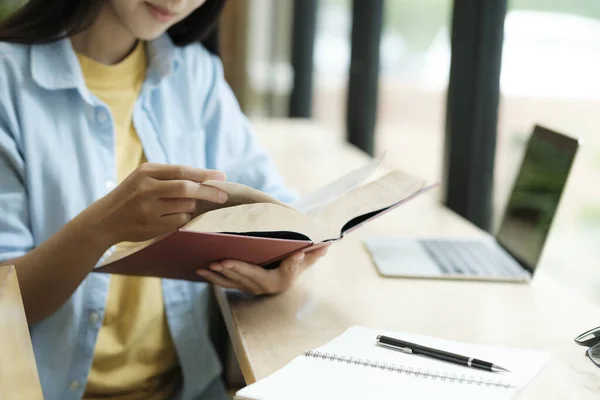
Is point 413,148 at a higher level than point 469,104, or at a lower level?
lower

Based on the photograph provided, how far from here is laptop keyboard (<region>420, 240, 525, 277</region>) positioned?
1228mm

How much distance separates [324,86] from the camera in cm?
339

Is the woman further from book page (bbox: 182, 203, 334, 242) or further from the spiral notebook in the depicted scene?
the spiral notebook

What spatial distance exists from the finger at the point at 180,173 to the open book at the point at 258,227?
0.01m

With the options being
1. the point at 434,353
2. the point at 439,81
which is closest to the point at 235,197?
the point at 434,353

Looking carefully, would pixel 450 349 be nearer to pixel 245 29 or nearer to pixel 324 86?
pixel 324 86

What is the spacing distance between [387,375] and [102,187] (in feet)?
1.84

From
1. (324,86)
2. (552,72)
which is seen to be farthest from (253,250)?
(324,86)

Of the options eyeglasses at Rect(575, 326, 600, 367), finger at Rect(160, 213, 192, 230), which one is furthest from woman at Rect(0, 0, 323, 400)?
eyeglasses at Rect(575, 326, 600, 367)

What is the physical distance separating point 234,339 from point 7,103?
47 cm

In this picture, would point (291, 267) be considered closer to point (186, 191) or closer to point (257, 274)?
point (257, 274)

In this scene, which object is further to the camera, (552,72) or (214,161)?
(552,72)

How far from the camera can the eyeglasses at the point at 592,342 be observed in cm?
86

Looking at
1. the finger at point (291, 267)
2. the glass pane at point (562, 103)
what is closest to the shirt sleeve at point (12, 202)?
the finger at point (291, 267)
